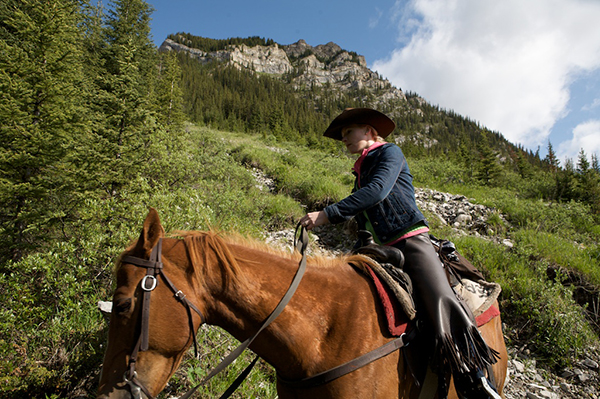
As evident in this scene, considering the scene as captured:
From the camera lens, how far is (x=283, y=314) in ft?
5.69

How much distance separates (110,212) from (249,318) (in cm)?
431

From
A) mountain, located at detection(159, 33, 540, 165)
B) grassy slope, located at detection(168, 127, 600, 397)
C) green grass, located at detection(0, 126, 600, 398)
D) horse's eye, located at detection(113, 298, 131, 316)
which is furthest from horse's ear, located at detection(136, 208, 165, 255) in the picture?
mountain, located at detection(159, 33, 540, 165)

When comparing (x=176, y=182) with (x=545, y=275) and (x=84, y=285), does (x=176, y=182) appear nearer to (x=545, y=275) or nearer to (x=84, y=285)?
(x=84, y=285)

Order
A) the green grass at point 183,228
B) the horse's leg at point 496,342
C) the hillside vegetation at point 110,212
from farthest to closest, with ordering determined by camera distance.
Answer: the hillside vegetation at point 110,212
the green grass at point 183,228
the horse's leg at point 496,342

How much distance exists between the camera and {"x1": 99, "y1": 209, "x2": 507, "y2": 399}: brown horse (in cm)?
154

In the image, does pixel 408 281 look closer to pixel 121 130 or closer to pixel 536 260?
pixel 536 260

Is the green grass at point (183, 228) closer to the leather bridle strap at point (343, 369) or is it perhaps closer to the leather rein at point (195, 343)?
the leather rein at point (195, 343)

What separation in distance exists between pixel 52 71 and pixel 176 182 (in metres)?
5.68

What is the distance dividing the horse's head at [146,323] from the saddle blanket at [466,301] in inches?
46.6

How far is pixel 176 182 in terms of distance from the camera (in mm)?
7051

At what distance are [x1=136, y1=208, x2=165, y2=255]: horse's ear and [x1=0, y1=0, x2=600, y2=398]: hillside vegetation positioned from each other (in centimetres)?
67

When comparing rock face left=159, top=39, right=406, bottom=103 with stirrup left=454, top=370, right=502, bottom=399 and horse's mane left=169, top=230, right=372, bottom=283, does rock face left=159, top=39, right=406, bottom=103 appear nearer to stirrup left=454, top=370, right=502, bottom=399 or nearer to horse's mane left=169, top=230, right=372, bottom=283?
horse's mane left=169, top=230, right=372, bottom=283

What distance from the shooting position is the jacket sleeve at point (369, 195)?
2.00 metres

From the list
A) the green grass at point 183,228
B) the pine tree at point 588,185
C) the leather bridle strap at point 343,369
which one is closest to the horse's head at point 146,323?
the green grass at point 183,228
